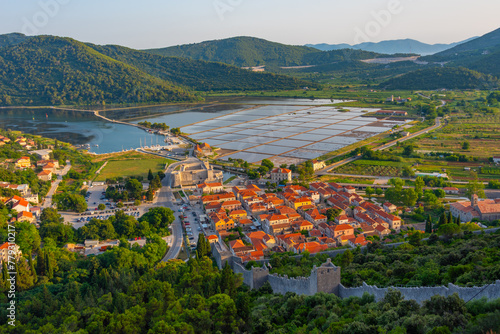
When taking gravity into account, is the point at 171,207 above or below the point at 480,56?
below

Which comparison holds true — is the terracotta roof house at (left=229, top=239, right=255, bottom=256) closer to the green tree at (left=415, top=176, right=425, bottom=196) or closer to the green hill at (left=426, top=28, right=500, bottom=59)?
the green tree at (left=415, top=176, right=425, bottom=196)

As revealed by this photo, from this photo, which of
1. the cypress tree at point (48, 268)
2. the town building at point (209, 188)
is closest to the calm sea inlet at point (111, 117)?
the town building at point (209, 188)

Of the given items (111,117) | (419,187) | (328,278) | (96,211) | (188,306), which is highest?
(111,117)

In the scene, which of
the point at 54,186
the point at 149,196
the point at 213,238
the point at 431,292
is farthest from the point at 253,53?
the point at 431,292

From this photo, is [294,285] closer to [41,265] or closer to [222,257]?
[222,257]

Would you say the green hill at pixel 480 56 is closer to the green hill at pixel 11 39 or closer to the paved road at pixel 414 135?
the paved road at pixel 414 135

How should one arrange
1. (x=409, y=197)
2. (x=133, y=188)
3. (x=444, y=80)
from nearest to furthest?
(x=409, y=197) → (x=133, y=188) → (x=444, y=80)

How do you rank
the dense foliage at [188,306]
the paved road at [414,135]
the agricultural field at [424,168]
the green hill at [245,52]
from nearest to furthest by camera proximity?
the dense foliage at [188,306], the agricultural field at [424,168], the paved road at [414,135], the green hill at [245,52]
